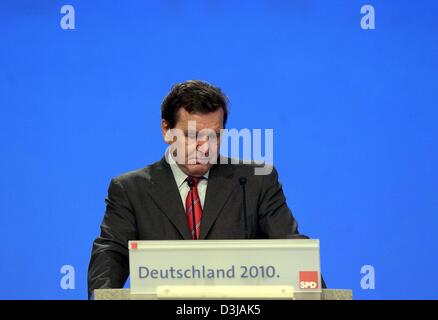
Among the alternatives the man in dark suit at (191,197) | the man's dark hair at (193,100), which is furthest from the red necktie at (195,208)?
the man's dark hair at (193,100)

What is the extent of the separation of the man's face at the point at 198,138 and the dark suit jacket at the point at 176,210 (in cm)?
9

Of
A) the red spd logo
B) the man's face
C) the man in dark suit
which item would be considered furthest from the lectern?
the man's face

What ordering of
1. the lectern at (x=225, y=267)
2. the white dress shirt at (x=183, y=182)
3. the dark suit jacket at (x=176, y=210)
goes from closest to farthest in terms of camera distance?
the lectern at (x=225, y=267)
the dark suit jacket at (x=176, y=210)
the white dress shirt at (x=183, y=182)

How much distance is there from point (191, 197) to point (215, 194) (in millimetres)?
89

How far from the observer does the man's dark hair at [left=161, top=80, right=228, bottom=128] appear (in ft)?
8.59

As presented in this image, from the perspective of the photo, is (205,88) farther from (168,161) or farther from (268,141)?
(268,141)

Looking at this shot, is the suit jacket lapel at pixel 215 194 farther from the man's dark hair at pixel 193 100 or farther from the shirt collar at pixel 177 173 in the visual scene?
the man's dark hair at pixel 193 100

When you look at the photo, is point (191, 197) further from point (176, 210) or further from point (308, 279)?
point (308, 279)

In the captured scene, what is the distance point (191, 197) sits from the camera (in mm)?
2652

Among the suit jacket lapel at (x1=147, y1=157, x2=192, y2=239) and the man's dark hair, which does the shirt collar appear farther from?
the man's dark hair

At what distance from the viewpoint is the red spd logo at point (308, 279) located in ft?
5.77
